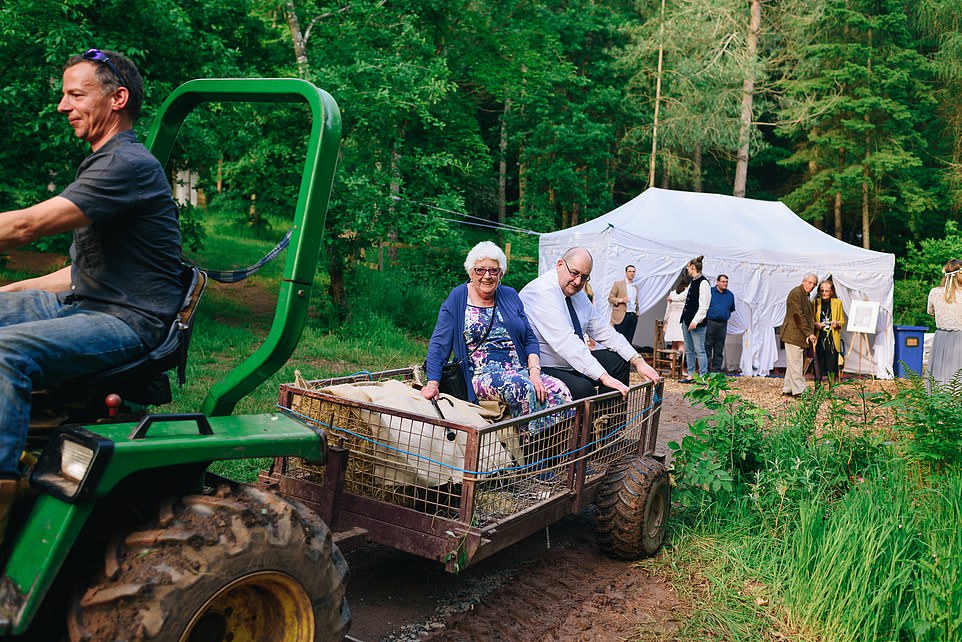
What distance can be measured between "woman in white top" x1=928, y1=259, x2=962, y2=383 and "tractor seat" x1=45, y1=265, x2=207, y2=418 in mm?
→ 10796

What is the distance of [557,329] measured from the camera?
5.22 m

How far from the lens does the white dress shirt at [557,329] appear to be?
16.8ft

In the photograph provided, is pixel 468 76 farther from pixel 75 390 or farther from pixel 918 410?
pixel 75 390

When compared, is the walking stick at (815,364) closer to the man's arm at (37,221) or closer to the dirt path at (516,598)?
the dirt path at (516,598)

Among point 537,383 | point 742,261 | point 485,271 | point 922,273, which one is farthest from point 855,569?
point 922,273

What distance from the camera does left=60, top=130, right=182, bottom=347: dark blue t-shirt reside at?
239cm

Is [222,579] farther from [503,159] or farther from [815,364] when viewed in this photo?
[503,159]

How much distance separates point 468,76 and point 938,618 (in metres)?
22.3

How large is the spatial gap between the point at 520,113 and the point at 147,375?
1137 inches

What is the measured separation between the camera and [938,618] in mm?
3559

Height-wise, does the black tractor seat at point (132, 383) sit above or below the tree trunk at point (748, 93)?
below

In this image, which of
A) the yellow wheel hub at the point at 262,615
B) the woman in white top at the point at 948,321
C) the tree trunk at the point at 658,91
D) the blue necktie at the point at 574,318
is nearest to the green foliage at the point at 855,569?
the blue necktie at the point at 574,318

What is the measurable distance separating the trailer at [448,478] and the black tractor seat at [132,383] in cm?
71

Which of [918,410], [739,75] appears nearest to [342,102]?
[918,410]
